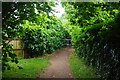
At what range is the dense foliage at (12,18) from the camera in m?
8.95

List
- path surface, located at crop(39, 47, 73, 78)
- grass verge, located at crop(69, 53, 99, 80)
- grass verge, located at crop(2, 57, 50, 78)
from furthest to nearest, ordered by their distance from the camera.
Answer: path surface, located at crop(39, 47, 73, 78) < grass verge, located at crop(2, 57, 50, 78) < grass verge, located at crop(69, 53, 99, 80)

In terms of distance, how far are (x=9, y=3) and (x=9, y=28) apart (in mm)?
921

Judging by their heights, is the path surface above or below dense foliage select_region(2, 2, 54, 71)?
below

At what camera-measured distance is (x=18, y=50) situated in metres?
25.2

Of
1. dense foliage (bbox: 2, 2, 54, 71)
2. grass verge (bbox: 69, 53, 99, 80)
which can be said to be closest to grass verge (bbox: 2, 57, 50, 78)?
dense foliage (bbox: 2, 2, 54, 71)

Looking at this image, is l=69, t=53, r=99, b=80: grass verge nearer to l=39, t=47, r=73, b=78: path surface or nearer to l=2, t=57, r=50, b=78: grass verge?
l=39, t=47, r=73, b=78: path surface

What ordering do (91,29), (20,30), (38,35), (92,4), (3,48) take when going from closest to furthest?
1. (3,48)
2. (20,30)
3. (92,4)
4. (91,29)
5. (38,35)

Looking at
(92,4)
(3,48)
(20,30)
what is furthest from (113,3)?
(3,48)

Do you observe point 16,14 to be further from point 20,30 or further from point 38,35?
point 38,35

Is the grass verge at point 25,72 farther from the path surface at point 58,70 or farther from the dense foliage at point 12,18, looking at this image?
the dense foliage at point 12,18

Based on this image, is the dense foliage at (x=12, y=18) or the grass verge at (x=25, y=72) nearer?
the dense foliage at (x=12, y=18)

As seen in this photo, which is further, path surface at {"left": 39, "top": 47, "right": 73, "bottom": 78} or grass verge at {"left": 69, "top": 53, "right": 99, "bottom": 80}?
path surface at {"left": 39, "top": 47, "right": 73, "bottom": 78}

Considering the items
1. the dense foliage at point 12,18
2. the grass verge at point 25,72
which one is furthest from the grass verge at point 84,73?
the dense foliage at point 12,18

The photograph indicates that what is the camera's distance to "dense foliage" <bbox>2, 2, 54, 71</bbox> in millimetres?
8945
